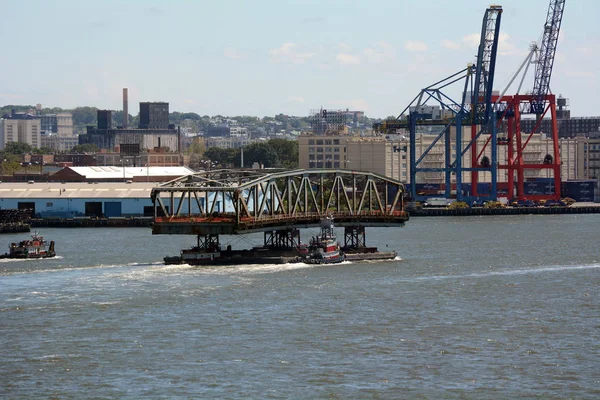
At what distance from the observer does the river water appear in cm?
4488

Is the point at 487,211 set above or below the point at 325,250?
above

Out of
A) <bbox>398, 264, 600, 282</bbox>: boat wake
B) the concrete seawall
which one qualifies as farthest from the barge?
the concrete seawall

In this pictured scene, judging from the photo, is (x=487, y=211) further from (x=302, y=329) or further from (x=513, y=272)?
(x=302, y=329)

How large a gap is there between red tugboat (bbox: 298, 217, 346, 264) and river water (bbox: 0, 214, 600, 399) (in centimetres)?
102

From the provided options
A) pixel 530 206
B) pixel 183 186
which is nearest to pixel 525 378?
pixel 183 186

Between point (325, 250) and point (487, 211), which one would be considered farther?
point (487, 211)

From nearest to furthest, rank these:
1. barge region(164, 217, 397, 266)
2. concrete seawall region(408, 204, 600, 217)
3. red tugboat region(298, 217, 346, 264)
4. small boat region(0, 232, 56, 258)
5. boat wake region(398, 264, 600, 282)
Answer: boat wake region(398, 264, 600, 282)
barge region(164, 217, 397, 266)
red tugboat region(298, 217, 346, 264)
small boat region(0, 232, 56, 258)
concrete seawall region(408, 204, 600, 217)

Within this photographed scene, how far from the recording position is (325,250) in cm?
8212

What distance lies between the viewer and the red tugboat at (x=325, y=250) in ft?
268

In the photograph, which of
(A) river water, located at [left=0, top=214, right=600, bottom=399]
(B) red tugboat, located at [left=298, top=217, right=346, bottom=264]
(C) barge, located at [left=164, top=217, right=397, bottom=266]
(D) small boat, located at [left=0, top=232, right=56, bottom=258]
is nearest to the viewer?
(A) river water, located at [left=0, top=214, right=600, bottom=399]

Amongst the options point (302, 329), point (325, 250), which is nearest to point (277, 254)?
point (325, 250)

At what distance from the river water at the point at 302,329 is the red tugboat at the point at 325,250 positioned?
1021mm

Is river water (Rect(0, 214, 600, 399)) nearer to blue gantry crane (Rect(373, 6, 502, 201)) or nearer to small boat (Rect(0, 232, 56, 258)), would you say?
small boat (Rect(0, 232, 56, 258))

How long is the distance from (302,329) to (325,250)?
27.3m
